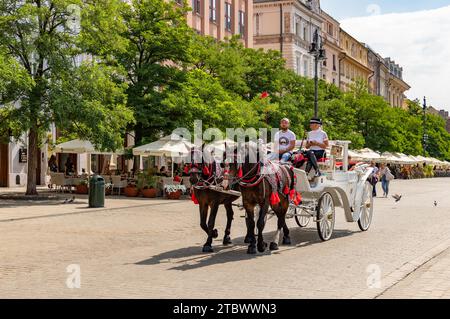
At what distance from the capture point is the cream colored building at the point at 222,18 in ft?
169

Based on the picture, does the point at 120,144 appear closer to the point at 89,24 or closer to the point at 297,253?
the point at 89,24

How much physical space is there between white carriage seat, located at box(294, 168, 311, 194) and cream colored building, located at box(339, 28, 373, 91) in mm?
70956

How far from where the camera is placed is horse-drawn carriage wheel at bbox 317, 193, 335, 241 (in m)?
12.6

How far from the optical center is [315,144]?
43.7 ft

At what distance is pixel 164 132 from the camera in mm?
30109

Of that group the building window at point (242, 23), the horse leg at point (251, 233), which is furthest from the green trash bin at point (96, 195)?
the building window at point (242, 23)

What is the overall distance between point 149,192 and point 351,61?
215ft

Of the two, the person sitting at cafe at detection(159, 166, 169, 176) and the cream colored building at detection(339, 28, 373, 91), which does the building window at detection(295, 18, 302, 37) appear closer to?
the cream colored building at detection(339, 28, 373, 91)

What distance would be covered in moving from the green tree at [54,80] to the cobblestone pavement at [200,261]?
697 centimetres

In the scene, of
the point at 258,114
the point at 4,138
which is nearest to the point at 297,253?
the point at 4,138

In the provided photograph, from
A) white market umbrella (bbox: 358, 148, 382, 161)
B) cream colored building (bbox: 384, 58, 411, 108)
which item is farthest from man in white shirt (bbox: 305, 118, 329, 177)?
cream colored building (bbox: 384, 58, 411, 108)

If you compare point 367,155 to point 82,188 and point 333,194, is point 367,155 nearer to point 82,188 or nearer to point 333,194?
point 82,188

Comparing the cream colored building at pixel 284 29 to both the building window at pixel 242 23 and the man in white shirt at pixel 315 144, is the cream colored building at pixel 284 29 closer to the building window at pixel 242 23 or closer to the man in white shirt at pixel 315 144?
the building window at pixel 242 23

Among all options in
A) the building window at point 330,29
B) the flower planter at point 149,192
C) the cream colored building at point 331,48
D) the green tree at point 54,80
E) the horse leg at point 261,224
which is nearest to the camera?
the horse leg at point 261,224
